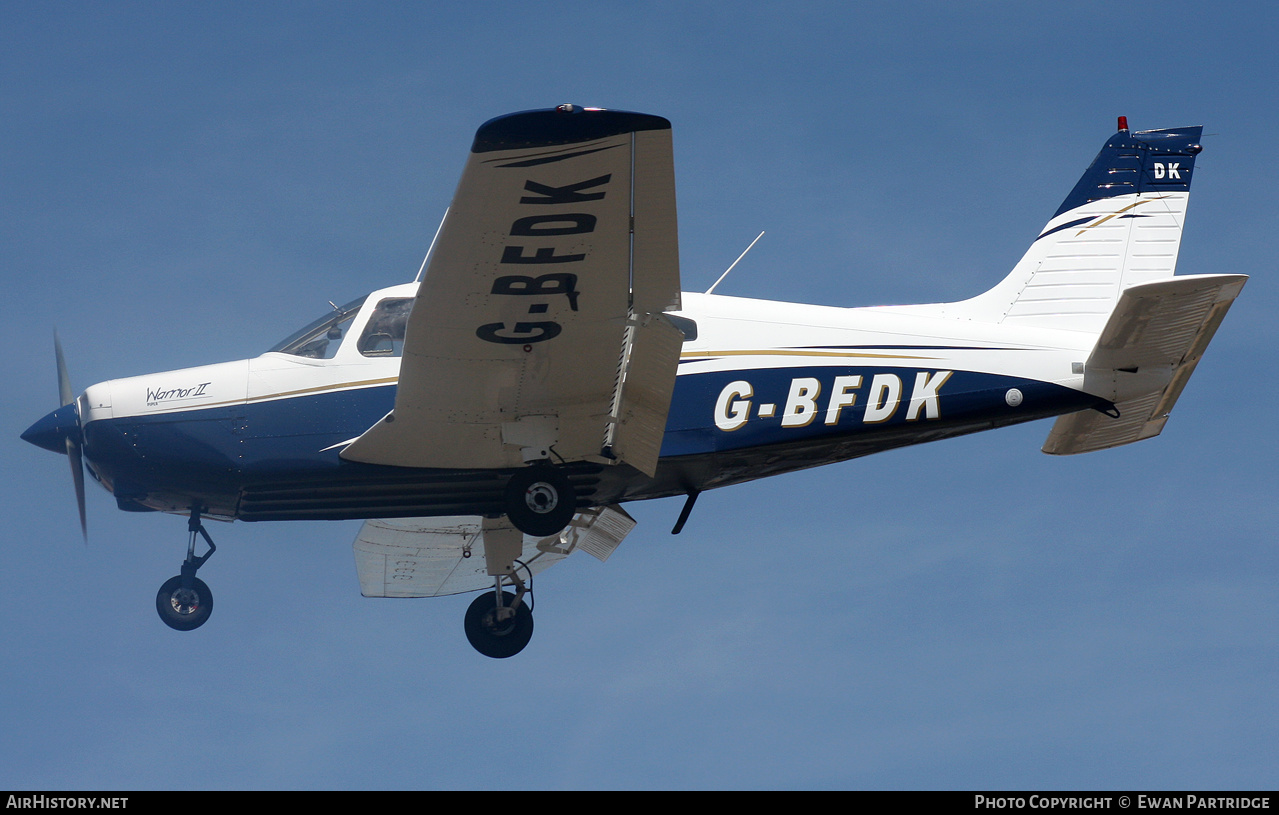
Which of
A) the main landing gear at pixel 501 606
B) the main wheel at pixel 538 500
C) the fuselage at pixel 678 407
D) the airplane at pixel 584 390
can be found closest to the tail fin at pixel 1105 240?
the airplane at pixel 584 390

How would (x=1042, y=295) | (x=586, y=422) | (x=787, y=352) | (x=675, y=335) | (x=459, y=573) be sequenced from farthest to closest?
(x=459, y=573) < (x=1042, y=295) < (x=787, y=352) < (x=586, y=422) < (x=675, y=335)

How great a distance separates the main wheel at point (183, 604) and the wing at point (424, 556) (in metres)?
2.67

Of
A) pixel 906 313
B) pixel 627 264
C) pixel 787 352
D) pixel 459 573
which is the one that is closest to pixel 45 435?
pixel 459 573

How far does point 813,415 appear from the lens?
1220cm

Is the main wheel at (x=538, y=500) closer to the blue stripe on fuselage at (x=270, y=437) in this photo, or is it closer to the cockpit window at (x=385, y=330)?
the blue stripe on fuselage at (x=270, y=437)

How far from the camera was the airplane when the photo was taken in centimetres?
1030

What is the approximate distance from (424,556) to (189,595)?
10.3 feet

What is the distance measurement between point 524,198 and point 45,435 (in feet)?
17.8

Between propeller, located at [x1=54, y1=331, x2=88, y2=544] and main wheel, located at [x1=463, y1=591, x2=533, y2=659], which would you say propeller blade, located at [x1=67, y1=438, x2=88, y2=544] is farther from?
main wheel, located at [x1=463, y1=591, x2=533, y2=659]

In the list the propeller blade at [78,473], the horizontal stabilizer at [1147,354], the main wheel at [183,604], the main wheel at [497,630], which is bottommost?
the main wheel at [497,630]

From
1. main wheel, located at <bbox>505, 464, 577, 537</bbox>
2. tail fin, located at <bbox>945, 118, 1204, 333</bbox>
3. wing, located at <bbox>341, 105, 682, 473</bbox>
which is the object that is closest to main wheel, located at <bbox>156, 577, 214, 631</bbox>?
wing, located at <bbox>341, 105, 682, 473</bbox>

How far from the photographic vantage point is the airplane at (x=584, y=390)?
1030 cm
